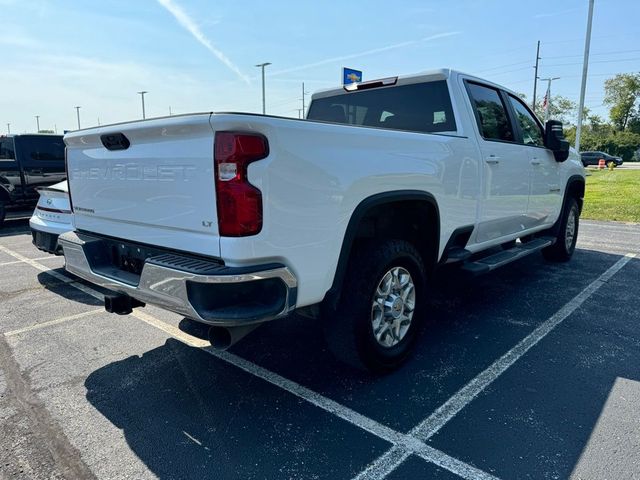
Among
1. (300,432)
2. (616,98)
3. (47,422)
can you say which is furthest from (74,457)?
(616,98)

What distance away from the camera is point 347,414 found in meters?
2.76

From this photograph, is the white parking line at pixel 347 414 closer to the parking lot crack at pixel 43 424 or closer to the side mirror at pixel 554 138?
the parking lot crack at pixel 43 424

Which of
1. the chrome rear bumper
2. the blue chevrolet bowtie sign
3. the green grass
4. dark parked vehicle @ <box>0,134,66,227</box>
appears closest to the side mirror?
the chrome rear bumper

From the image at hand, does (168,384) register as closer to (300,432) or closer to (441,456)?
(300,432)

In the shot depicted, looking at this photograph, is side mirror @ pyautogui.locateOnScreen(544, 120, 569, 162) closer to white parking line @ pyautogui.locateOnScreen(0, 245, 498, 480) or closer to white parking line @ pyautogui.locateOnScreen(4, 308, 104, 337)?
white parking line @ pyautogui.locateOnScreen(0, 245, 498, 480)

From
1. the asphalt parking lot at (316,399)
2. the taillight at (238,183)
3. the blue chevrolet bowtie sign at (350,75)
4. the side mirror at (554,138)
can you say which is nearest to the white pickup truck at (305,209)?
the taillight at (238,183)

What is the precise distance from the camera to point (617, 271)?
604 centimetres

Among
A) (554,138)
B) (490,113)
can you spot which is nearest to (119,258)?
(490,113)

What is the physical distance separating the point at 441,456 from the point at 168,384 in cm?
184

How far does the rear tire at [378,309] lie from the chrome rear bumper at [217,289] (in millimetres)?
513

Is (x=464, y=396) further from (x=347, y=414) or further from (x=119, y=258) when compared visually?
(x=119, y=258)

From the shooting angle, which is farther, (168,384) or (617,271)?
(617,271)

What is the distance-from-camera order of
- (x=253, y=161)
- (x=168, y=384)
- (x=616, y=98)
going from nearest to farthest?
(x=253, y=161)
(x=168, y=384)
(x=616, y=98)

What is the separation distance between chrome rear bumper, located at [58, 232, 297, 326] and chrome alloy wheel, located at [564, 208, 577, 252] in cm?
536
